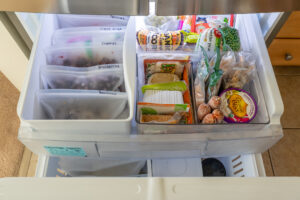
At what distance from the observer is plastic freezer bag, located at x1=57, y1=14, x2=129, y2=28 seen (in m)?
0.86

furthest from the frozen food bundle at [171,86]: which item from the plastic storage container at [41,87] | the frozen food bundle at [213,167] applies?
the frozen food bundle at [213,167]

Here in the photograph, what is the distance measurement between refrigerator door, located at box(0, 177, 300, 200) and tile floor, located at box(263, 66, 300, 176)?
0.84 metres

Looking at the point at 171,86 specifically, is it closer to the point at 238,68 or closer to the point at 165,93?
the point at 165,93

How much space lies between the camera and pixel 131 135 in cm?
70

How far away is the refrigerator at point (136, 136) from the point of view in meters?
0.56

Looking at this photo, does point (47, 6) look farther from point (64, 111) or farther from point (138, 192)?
point (138, 192)

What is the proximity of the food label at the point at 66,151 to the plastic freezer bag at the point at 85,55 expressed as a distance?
0.25 metres

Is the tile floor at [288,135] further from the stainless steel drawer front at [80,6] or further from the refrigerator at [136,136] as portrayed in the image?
the stainless steel drawer front at [80,6]

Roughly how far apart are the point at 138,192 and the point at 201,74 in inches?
15.9

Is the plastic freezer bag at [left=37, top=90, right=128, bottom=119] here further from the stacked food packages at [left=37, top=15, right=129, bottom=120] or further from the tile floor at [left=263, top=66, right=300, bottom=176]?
the tile floor at [left=263, top=66, right=300, bottom=176]

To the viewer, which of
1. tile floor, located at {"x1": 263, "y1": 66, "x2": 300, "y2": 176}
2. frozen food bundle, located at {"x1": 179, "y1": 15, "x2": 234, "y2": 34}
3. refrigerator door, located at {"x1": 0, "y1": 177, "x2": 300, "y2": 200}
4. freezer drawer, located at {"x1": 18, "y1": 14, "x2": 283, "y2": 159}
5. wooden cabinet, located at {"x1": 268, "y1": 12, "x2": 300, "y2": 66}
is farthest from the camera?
tile floor, located at {"x1": 263, "y1": 66, "x2": 300, "y2": 176}

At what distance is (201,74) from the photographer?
0.78 meters

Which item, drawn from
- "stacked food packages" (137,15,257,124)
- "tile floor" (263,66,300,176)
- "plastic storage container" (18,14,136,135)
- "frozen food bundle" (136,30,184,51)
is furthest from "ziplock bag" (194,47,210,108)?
"tile floor" (263,66,300,176)

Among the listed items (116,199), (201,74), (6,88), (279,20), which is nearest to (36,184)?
(116,199)
